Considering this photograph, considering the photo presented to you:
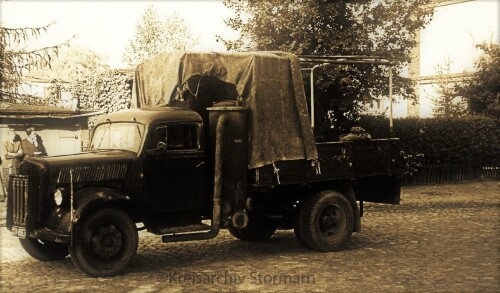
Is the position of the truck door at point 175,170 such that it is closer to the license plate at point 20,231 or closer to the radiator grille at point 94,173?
the radiator grille at point 94,173

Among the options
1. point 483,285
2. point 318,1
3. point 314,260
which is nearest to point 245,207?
point 314,260

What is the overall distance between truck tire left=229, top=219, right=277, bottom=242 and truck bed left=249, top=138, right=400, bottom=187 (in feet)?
Result: 4.80

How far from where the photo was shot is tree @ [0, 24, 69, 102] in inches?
656

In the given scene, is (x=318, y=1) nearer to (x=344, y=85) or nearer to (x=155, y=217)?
(x=344, y=85)

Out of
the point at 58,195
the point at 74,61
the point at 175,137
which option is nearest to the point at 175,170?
the point at 175,137

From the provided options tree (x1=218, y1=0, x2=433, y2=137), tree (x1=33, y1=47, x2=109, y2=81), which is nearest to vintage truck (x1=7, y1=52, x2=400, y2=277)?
tree (x1=218, y1=0, x2=433, y2=137)

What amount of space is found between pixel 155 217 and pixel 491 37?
27001 millimetres

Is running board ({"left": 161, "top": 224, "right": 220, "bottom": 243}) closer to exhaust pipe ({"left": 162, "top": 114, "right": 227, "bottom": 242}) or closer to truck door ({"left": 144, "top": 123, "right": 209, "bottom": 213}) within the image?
exhaust pipe ({"left": 162, "top": 114, "right": 227, "bottom": 242})

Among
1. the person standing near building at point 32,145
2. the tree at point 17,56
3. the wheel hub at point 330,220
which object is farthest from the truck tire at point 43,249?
the tree at point 17,56

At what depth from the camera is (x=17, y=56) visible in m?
17.0

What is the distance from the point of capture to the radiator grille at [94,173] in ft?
26.4

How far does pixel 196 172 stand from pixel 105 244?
1698 mm

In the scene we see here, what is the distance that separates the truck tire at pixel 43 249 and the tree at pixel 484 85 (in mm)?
21478

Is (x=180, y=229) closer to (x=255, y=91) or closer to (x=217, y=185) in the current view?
(x=217, y=185)
